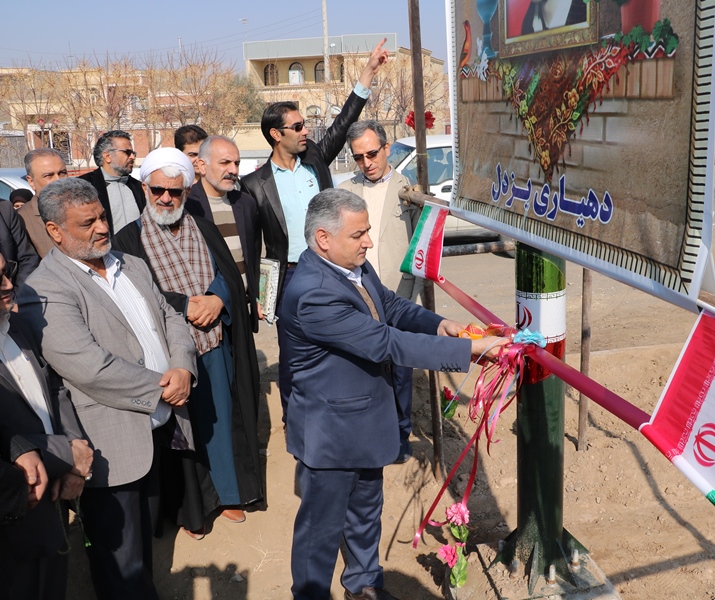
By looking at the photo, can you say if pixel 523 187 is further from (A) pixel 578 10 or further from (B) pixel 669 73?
(B) pixel 669 73

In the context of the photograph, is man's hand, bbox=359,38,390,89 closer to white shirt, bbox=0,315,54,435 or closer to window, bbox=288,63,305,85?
white shirt, bbox=0,315,54,435

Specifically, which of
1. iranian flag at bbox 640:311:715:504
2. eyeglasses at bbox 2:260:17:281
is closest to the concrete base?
iranian flag at bbox 640:311:715:504

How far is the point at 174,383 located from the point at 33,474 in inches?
30.3

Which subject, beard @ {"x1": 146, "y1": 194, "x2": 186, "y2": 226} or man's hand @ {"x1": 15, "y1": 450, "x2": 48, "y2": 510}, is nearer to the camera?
man's hand @ {"x1": 15, "y1": 450, "x2": 48, "y2": 510}

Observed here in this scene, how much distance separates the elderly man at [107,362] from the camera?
8.63ft

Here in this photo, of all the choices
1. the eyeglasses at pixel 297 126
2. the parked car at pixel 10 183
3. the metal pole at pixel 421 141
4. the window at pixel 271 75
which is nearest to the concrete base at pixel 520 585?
the metal pole at pixel 421 141

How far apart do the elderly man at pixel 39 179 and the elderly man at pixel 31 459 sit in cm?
191

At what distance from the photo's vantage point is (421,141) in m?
3.64

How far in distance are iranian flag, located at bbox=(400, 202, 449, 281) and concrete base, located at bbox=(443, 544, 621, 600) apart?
4.21ft

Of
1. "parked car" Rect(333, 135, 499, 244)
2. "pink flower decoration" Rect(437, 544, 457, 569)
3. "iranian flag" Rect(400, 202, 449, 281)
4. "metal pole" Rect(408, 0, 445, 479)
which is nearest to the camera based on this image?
"pink flower decoration" Rect(437, 544, 457, 569)

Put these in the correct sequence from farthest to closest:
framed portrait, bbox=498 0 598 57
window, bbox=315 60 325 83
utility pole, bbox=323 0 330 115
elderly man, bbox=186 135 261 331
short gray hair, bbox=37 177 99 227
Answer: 1. window, bbox=315 60 325 83
2. utility pole, bbox=323 0 330 115
3. elderly man, bbox=186 135 261 331
4. short gray hair, bbox=37 177 99 227
5. framed portrait, bbox=498 0 598 57

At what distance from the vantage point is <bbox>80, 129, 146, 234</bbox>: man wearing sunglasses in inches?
174

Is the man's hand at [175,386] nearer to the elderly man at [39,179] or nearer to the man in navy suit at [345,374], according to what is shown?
the man in navy suit at [345,374]

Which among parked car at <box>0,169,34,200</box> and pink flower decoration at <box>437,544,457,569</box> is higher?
parked car at <box>0,169,34,200</box>
